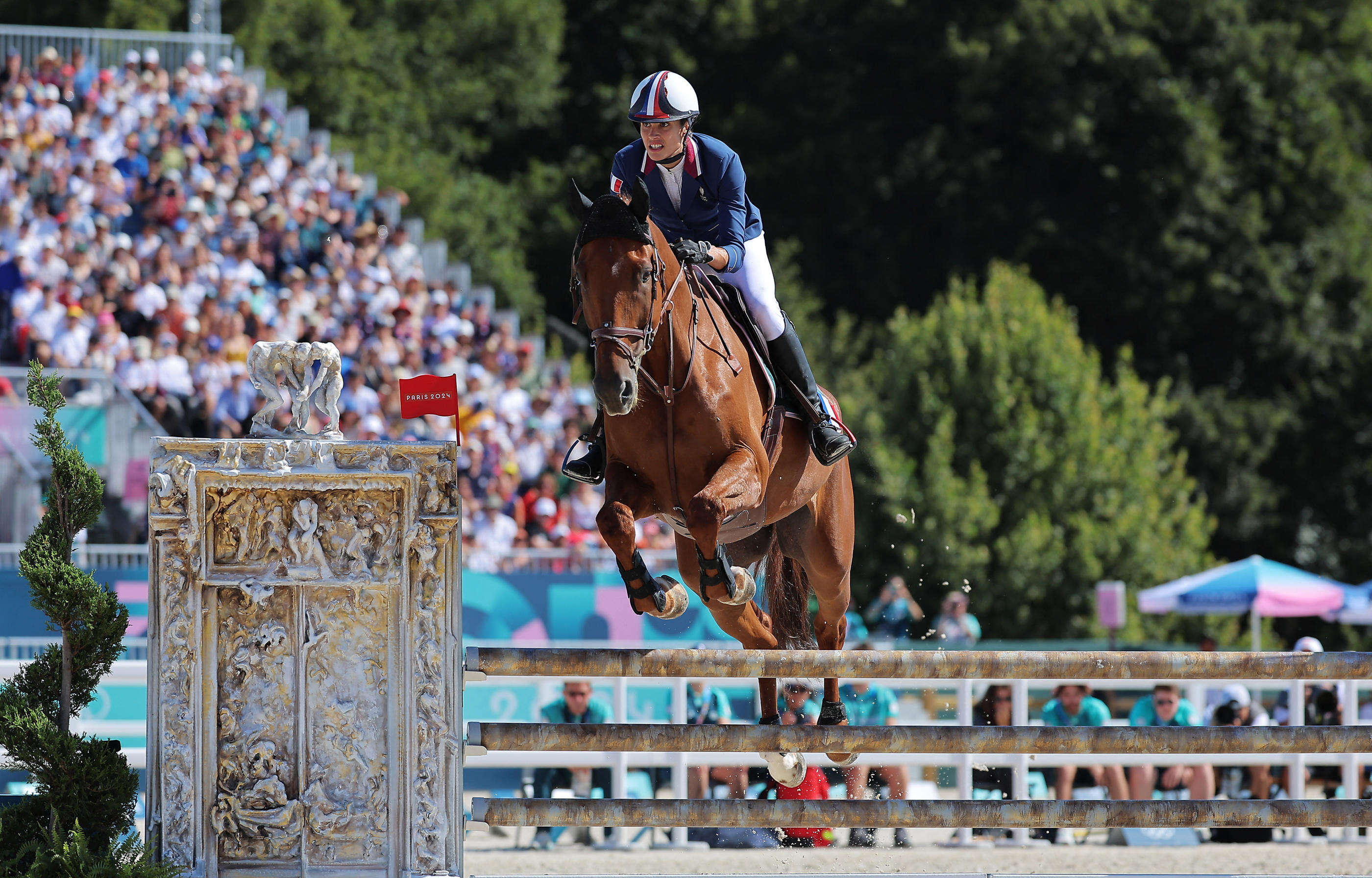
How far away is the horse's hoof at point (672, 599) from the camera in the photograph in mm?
5508

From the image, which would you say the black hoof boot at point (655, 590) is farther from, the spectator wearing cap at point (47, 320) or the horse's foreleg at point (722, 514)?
the spectator wearing cap at point (47, 320)

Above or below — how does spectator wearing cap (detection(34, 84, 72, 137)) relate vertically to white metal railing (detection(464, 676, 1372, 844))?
above

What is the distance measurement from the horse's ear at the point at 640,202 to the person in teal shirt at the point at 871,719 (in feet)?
16.0

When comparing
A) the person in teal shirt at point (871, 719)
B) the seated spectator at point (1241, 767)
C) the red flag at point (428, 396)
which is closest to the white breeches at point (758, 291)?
the red flag at point (428, 396)

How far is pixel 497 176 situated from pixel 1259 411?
550 inches

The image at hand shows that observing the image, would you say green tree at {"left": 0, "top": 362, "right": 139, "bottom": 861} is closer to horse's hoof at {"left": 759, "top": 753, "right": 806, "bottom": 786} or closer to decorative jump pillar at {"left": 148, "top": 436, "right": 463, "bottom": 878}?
decorative jump pillar at {"left": 148, "top": 436, "right": 463, "bottom": 878}

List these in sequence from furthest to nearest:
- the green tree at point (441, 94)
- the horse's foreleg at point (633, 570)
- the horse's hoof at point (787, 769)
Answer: the green tree at point (441, 94) < the horse's hoof at point (787, 769) < the horse's foreleg at point (633, 570)

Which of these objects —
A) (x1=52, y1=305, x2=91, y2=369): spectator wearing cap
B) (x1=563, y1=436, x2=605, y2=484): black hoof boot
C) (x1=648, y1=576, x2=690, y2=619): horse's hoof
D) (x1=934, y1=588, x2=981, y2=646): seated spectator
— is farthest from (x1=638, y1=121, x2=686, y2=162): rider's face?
(x1=52, y1=305, x2=91, y2=369): spectator wearing cap

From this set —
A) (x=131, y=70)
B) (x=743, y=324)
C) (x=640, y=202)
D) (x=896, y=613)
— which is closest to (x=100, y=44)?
(x=131, y=70)

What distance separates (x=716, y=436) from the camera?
5.72 meters

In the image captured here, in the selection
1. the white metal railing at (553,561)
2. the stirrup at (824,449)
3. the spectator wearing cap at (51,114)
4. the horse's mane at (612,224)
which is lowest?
the white metal railing at (553,561)

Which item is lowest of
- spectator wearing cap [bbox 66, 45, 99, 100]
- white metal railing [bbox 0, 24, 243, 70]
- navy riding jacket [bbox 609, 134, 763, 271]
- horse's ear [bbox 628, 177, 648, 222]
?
horse's ear [bbox 628, 177, 648, 222]

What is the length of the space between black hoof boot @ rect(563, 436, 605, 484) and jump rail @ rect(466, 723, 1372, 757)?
48.8 inches

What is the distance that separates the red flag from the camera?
518 cm
